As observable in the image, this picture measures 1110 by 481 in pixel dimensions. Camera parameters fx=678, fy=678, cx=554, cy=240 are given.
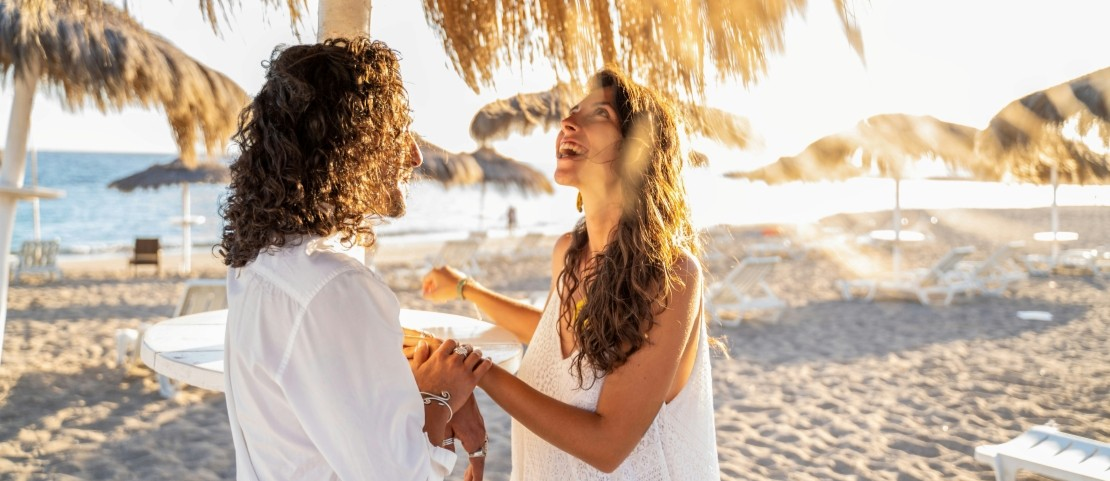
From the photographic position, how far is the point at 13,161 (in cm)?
395

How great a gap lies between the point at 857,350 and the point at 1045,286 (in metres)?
6.21

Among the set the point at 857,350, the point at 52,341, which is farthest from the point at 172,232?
the point at 857,350

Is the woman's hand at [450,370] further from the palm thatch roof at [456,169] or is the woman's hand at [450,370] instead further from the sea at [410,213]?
the sea at [410,213]

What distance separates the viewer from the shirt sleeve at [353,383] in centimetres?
90

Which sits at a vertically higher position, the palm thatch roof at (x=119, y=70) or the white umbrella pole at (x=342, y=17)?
the palm thatch roof at (x=119, y=70)

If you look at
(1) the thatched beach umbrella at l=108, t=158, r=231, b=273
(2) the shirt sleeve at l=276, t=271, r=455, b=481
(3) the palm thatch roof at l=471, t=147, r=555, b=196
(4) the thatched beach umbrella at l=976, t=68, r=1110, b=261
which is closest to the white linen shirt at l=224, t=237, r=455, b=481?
(2) the shirt sleeve at l=276, t=271, r=455, b=481

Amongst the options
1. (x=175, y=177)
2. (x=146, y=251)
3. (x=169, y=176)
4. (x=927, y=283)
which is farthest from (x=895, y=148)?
(x=169, y=176)

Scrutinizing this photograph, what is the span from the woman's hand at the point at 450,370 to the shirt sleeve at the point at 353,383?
0.19m

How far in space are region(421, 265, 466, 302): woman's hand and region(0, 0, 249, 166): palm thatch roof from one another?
316 cm

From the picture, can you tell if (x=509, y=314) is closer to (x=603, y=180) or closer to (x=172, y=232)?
(x=603, y=180)

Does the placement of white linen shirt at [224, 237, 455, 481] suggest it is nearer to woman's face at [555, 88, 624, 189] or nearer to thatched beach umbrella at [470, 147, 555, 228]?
woman's face at [555, 88, 624, 189]

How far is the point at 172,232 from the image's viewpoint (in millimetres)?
32312

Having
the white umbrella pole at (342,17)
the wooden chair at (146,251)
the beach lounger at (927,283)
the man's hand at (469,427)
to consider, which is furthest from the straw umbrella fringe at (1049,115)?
the wooden chair at (146,251)

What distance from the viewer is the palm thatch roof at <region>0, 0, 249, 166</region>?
425 cm
